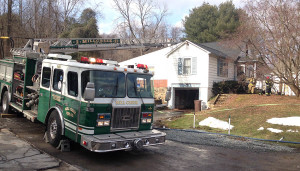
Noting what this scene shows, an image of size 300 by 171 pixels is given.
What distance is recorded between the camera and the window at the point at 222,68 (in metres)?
22.4

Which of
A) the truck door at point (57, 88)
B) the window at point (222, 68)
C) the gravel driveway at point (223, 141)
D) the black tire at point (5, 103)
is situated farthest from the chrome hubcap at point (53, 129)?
the window at point (222, 68)

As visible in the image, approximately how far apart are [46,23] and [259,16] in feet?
82.0

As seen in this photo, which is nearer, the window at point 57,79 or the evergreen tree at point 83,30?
the window at point 57,79

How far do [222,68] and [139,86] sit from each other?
54.9 ft

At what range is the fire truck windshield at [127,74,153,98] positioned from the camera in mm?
7293

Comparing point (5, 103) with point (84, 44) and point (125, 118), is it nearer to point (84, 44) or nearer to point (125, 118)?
point (125, 118)

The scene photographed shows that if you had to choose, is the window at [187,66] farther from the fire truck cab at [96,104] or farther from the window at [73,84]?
the window at [73,84]

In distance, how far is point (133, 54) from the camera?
49.6 metres

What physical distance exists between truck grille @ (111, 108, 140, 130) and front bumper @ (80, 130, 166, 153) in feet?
0.62

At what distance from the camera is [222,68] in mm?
22906

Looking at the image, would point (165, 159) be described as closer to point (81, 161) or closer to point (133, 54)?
point (81, 161)

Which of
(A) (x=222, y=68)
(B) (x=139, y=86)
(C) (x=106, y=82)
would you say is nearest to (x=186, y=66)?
(A) (x=222, y=68)

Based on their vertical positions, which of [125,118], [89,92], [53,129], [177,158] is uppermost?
[89,92]

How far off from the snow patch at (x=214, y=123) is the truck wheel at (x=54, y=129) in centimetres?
737
